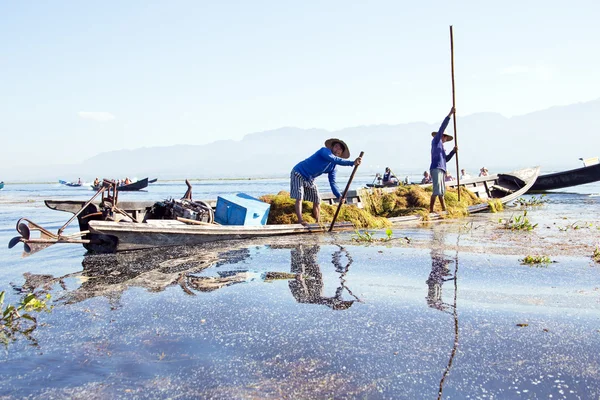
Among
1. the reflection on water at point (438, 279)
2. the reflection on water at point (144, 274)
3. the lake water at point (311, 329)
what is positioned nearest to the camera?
the lake water at point (311, 329)

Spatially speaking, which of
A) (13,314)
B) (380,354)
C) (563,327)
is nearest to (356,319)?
(380,354)

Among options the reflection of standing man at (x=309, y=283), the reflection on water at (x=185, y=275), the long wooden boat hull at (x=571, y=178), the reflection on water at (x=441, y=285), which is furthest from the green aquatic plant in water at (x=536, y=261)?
the long wooden boat hull at (x=571, y=178)

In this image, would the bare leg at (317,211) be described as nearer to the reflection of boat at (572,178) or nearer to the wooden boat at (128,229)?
the wooden boat at (128,229)

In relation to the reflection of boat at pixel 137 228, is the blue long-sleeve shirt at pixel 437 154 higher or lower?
higher

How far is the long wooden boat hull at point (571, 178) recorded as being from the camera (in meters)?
23.7

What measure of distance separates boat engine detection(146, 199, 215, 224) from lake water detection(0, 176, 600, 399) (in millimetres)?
2226

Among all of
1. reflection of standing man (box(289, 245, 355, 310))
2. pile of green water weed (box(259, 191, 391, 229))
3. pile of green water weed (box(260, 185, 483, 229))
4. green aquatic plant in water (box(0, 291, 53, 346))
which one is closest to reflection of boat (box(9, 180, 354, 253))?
pile of green water weed (box(259, 191, 391, 229))

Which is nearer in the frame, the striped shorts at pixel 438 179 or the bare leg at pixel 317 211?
the bare leg at pixel 317 211

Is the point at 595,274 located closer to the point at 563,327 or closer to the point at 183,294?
the point at 563,327

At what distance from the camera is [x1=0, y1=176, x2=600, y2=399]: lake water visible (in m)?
3.28

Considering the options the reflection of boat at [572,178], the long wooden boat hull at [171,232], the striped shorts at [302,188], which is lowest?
the long wooden boat hull at [171,232]

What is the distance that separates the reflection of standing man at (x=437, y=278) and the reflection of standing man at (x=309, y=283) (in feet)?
2.78

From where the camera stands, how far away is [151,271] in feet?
22.3

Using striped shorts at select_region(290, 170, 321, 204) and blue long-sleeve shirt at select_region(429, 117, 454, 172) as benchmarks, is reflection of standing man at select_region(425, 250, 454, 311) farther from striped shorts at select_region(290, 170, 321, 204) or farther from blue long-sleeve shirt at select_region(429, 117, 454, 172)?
blue long-sleeve shirt at select_region(429, 117, 454, 172)
